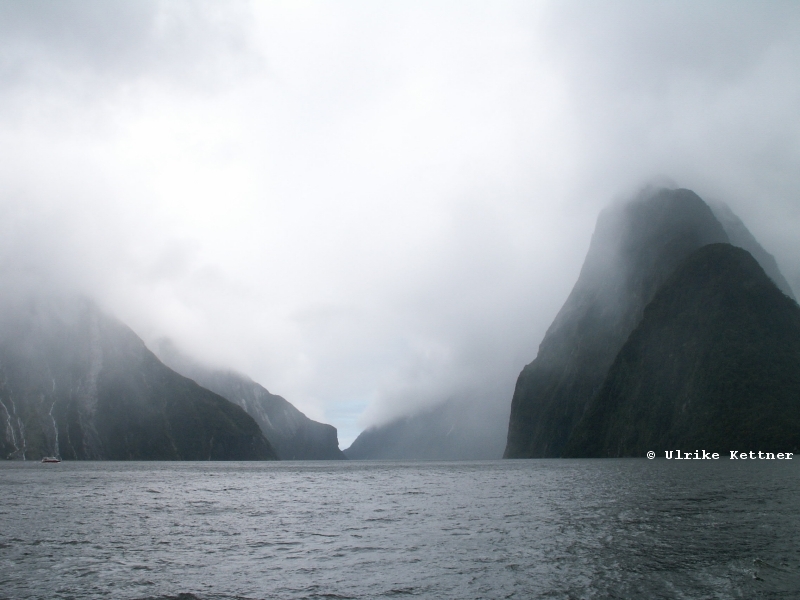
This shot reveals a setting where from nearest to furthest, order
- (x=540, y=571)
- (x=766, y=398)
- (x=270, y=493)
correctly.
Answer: (x=540, y=571), (x=270, y=493), (x=766, y=398)

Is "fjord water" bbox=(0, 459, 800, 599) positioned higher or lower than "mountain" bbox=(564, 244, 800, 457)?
lower

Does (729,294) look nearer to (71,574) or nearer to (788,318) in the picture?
(788,318)

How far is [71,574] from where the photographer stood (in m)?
29.1

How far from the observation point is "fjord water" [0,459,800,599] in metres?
25.8

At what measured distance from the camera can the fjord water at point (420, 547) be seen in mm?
25812

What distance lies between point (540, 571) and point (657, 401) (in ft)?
610

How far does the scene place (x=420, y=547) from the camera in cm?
3541

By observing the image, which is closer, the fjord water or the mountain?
the fjord water

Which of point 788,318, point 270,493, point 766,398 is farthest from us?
point 788,318

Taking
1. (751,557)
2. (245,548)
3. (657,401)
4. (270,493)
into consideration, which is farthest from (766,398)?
(245,548)

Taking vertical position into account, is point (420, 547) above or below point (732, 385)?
below

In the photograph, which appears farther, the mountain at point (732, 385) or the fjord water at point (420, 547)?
the mountain at point (732, 385)

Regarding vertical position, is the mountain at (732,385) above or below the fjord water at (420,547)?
above

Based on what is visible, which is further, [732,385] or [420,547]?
[732,385]
